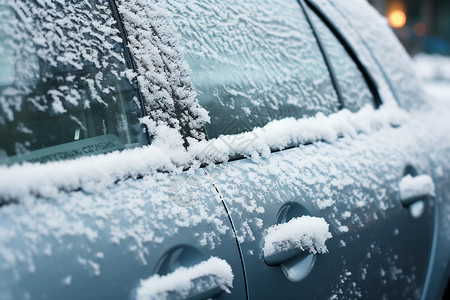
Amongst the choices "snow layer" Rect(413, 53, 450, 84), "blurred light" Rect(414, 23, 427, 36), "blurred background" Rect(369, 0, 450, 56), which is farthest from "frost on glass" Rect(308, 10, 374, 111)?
"blurred light" Rect(414, 23, 427, 36)

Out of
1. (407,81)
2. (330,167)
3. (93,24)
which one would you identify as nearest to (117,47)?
(93,24)

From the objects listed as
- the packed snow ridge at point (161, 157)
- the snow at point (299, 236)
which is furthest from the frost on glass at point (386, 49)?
the snow at point (299, 236)

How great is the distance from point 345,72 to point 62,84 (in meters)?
1.23

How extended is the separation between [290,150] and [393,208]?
18.8 inches

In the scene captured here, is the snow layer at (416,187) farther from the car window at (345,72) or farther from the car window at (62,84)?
the car window at (62,84)

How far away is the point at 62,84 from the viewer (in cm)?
108

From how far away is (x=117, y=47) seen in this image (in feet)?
3.93

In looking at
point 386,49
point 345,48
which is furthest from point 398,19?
point 345,48

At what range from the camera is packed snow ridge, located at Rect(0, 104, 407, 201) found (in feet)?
3.11

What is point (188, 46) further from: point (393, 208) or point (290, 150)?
point (393, 208)

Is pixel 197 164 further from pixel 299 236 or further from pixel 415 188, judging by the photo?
pixel 415 188

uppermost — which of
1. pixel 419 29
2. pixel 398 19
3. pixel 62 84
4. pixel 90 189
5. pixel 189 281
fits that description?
pixel 419 29

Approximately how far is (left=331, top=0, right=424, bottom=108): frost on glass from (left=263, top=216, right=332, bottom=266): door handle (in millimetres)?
1020

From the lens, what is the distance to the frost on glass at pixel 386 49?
2.17 metres
